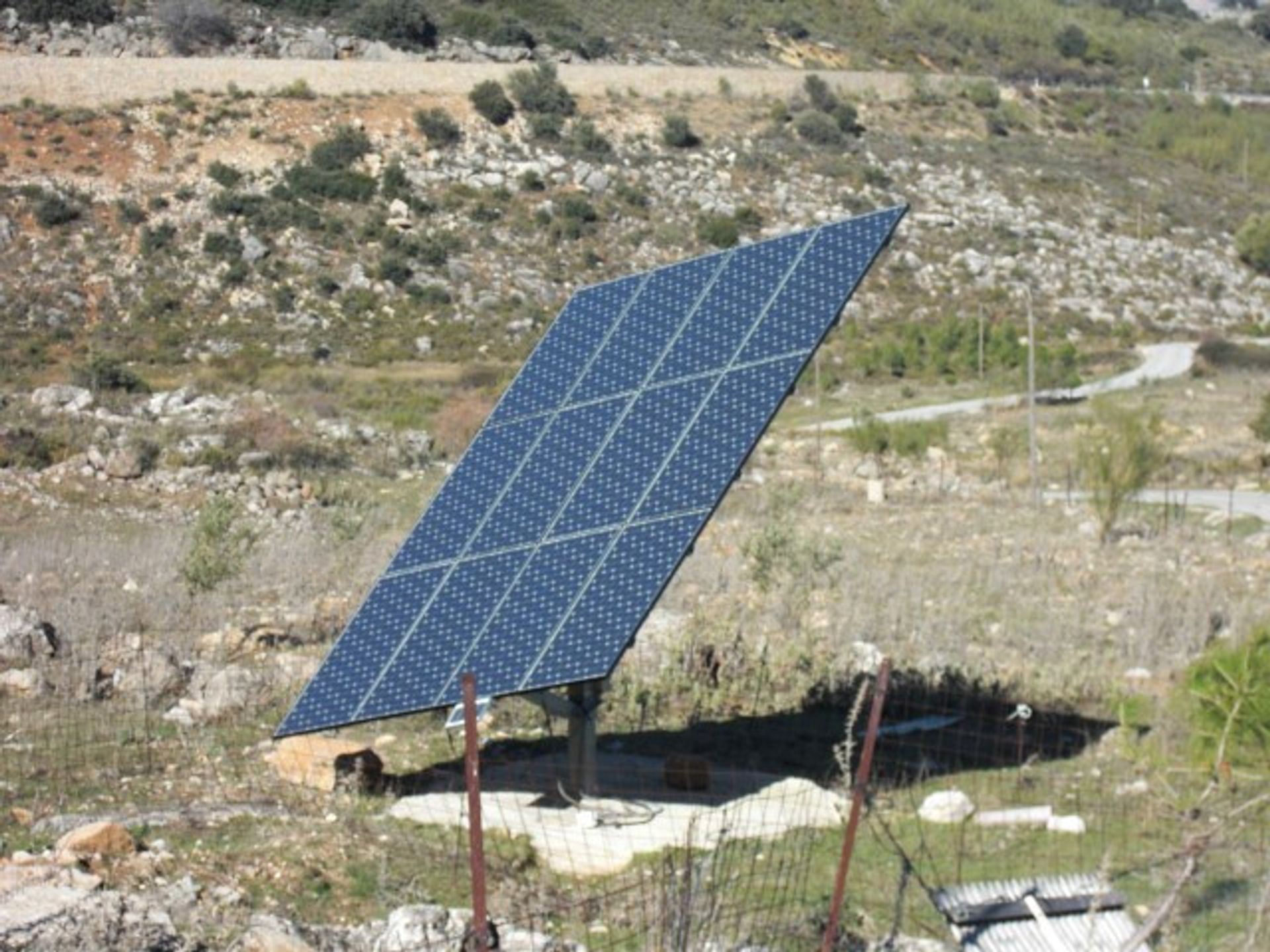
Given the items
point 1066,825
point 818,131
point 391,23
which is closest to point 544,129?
point 818,131

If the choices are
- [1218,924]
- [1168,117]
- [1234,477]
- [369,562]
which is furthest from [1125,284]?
[1218,924]

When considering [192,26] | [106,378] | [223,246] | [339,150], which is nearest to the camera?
[106,378]

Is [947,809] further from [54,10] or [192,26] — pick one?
[54,10]

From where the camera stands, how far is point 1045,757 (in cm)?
1415

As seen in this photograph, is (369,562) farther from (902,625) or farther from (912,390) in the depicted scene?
(912,390)

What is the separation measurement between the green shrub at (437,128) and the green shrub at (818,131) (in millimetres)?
11338

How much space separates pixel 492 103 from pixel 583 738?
5269 cm

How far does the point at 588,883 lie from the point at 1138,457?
16.8 meters

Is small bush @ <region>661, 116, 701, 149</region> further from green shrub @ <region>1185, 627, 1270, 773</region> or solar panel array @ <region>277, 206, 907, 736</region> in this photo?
green shrub @ <region>1185, 627, 1270, 773</region>

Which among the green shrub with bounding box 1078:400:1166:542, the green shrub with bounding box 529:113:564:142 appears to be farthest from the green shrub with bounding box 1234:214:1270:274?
the green shrub with bounding box 1078:400:1166:542

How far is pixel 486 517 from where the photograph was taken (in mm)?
12984

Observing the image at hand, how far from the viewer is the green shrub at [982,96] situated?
75.6m

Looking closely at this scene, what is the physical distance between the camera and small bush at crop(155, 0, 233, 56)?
67.2 meters

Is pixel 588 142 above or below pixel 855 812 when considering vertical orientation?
below
